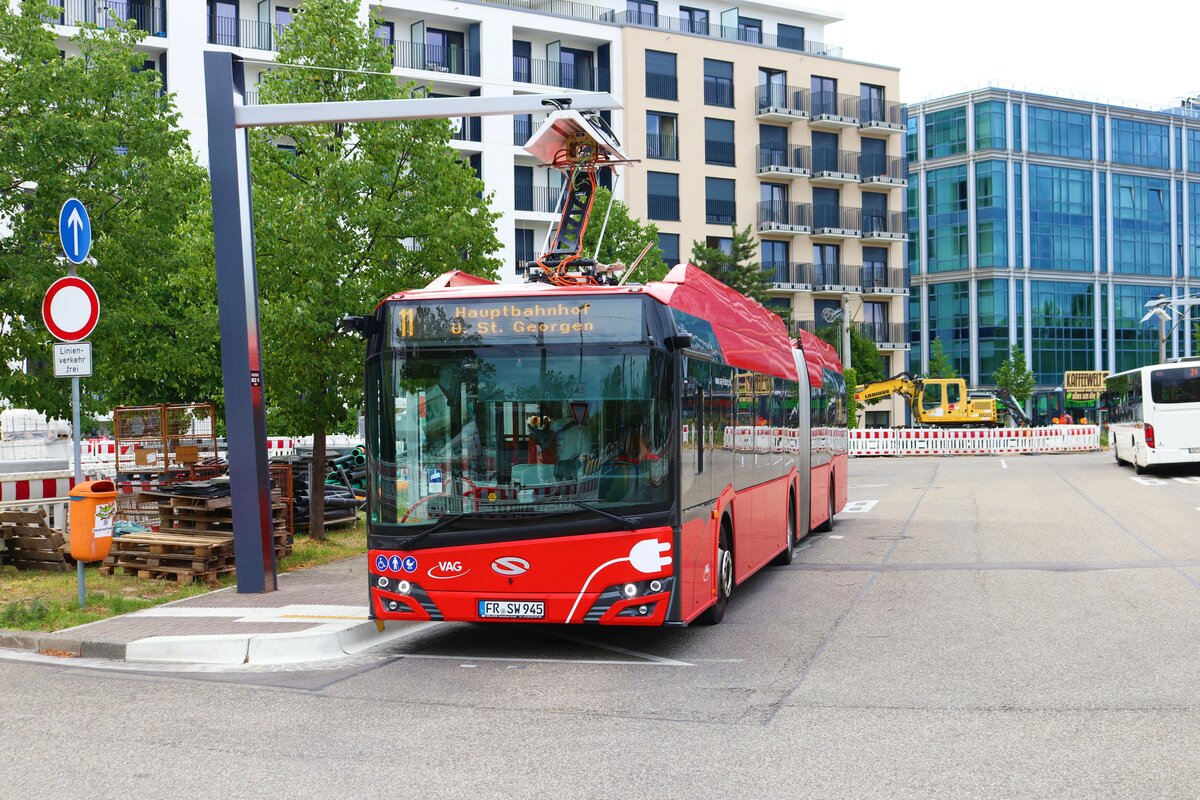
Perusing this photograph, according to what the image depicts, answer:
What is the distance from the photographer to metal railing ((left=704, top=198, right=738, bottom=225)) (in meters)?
61.6

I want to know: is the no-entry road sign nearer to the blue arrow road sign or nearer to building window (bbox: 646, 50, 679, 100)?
the blue arrow road sign

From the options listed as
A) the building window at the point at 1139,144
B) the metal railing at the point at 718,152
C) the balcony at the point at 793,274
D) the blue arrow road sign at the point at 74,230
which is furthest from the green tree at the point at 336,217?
the building window at the point at 1139,144

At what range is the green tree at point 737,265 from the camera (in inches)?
2243

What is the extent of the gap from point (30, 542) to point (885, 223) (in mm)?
59293

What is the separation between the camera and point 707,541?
9.98 m

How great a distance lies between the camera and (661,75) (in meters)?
59.0

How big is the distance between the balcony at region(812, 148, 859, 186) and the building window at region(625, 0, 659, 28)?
11.2 m

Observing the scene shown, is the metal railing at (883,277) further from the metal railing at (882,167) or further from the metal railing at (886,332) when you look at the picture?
the metal railing at (882,167)

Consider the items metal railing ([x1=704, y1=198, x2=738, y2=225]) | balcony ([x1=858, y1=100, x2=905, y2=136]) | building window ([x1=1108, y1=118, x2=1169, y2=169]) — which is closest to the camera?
metal railing ([x1=704, y1=198, x2=738, y2=225])

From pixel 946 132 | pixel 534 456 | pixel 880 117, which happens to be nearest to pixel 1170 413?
pixel 534 456

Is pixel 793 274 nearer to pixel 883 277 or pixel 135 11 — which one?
pixel 883 277

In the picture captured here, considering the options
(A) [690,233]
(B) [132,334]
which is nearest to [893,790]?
(B) [132,334]

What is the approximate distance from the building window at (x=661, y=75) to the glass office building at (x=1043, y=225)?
29.4 metres

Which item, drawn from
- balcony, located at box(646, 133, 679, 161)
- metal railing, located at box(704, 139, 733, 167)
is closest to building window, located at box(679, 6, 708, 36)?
metal railing, located at box(704, 139, 733, 167)
